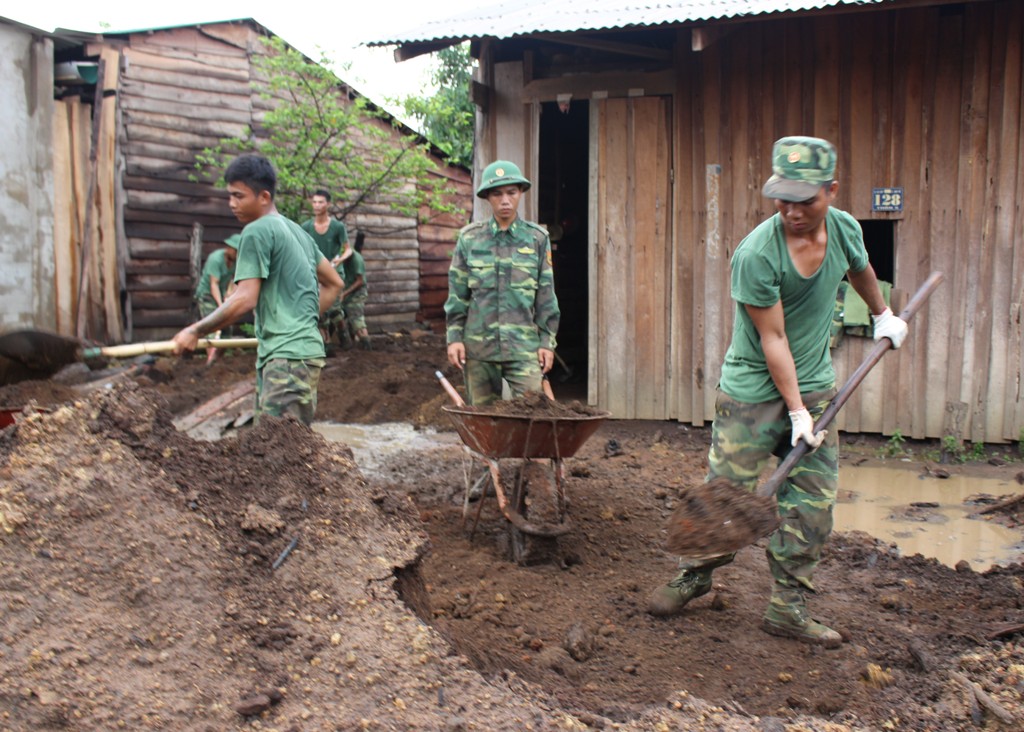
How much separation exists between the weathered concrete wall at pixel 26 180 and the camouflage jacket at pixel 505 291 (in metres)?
6.58

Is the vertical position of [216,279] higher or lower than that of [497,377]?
higher

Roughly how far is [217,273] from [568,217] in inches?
176

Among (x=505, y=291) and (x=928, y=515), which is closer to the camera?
(x=505, y=291)

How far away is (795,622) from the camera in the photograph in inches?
155

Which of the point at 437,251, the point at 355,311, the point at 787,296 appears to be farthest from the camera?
the point at 437,251

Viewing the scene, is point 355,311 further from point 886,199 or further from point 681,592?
point 681,592

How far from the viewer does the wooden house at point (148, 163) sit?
11.3 metres

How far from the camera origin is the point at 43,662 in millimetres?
2711

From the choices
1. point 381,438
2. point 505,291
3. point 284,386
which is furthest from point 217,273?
point 284,386

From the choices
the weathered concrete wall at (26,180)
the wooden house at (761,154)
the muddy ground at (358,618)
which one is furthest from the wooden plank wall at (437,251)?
the muddy ground at (358,618)

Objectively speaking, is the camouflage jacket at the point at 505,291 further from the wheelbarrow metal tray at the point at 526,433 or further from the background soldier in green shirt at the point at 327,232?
the background soldier in green shirt at the point at 327,232

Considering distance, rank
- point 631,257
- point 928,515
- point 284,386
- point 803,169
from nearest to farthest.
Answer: point 803,169
point 284,386
point 928,515
point 631,257

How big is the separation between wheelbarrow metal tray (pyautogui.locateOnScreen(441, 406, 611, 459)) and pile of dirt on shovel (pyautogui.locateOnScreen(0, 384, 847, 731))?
962 mm

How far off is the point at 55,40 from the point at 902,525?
411 inches
